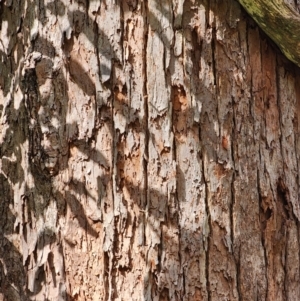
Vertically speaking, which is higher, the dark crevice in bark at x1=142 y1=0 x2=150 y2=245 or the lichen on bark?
the lichen on bark

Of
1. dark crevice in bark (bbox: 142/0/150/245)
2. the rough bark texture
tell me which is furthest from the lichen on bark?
dark crevice in bark (bbox: 142/0/150/245)

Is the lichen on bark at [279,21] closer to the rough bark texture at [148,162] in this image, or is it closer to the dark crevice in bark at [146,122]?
the rough bark texture at [148,162]

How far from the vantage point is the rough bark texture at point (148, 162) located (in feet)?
7.32

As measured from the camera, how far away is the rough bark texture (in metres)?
2.23

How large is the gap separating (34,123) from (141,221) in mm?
584

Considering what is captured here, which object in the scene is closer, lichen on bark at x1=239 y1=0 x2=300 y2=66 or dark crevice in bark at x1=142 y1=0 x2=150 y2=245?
dark crevice in bark at x1=142 y1=0 x2=150 y2=245

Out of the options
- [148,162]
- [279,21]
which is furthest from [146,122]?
[279,21]

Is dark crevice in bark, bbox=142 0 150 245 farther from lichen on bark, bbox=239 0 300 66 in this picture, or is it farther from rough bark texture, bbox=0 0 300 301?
lichen on bark, bbox=239 0 300 66

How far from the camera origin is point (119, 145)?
7.43 ft

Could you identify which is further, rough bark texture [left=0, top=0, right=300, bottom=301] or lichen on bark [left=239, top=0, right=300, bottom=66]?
lichen on bark [left=239, top=0, right=300, bottom=66]

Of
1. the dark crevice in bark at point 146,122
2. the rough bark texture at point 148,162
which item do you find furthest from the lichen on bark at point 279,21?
the dark crevice in bark at point 146,122

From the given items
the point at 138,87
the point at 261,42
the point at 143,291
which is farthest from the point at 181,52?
the point at 143,291

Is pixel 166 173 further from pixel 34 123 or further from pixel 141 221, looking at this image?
pixel 34 123

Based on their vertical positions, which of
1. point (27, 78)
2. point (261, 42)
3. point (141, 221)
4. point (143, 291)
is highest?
point (261, 42)
